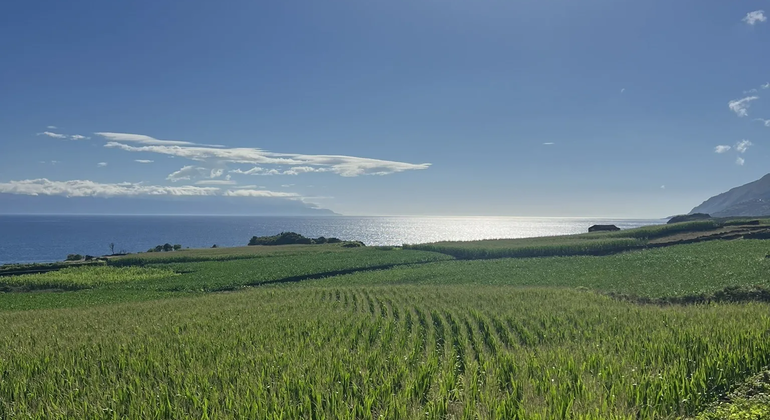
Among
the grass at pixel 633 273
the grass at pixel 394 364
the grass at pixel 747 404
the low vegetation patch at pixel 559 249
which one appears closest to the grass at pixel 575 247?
the low vegetation patch at pixel 559 249

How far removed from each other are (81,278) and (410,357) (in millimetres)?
51593

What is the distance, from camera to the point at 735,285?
2281 cm

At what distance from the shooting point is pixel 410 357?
37.6ft

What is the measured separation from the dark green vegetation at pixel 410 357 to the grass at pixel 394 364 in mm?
54

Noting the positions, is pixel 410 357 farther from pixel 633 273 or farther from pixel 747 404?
pixel 633 273

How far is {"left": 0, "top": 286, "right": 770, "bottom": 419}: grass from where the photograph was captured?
8.09 meters

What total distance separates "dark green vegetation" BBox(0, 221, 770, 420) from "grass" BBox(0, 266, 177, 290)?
23633 millimetres

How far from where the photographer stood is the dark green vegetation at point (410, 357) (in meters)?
8.12

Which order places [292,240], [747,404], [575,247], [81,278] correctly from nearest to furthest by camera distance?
[747,404], [81,278], [575,247], [292,240]

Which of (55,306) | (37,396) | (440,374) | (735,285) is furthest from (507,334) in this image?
(55,306)

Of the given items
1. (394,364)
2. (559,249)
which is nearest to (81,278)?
(394,364)

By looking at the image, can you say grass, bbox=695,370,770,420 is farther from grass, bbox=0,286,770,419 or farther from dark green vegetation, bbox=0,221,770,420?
grass, bbox=0,286,770,419

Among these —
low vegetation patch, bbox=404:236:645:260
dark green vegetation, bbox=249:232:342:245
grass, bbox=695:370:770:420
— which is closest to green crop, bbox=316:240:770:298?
low vegetation patch, bbox=404:236:645:260

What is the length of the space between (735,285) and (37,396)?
103ft
